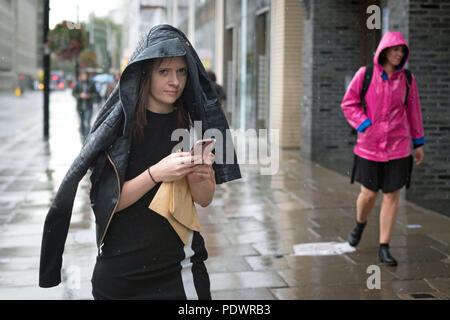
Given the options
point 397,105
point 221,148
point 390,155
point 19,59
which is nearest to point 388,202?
point 390,155

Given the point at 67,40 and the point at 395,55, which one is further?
the point at 67,40

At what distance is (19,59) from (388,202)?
112 metres

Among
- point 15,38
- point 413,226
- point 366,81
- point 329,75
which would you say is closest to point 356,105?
point 366,81

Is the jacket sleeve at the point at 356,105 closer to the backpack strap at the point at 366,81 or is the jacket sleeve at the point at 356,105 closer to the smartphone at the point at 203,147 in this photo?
the backpack strap at the point at 366,81

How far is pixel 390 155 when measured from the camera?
5.99 metres

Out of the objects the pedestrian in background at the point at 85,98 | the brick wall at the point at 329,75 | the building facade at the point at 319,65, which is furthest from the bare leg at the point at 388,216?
the pedestrian in background at the point at 85,98

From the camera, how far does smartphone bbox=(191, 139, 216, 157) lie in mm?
2459

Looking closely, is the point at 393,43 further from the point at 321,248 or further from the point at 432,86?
the point at 432,86

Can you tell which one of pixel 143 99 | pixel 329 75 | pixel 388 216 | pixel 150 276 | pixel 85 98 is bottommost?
pixel 388 216

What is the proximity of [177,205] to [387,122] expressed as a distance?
3742 mm

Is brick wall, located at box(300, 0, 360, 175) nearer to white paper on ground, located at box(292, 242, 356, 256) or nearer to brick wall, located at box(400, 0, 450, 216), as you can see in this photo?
brick wall, located at box(400, 0, 450, 216)

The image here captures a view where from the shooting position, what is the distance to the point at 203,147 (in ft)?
8.13

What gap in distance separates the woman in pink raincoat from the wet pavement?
526 mm
